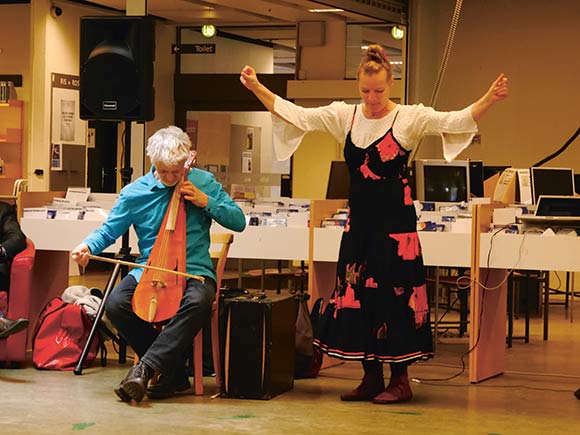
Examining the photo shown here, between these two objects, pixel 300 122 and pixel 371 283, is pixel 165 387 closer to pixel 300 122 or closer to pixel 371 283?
pixel 371 283

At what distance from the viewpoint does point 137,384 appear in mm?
5016

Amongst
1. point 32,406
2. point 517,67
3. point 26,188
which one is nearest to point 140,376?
point 32,406

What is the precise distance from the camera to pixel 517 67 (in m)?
12.6

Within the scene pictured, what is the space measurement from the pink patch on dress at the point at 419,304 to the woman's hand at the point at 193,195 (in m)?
1.01

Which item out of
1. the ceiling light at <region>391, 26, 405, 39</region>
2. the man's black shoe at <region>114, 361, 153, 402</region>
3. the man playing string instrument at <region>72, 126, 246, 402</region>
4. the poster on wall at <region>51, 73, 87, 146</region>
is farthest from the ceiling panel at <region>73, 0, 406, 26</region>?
the man's black shoe at <region>114, 361, 153, 402</region>

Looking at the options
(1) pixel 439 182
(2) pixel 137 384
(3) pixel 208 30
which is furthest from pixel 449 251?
(3) pixel 208 30

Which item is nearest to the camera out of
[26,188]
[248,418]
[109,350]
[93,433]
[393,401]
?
[93,433]

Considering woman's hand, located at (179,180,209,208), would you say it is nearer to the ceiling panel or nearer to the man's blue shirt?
the man's blue shirt

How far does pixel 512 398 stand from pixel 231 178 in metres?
9.55

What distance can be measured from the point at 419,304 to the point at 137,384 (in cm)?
129

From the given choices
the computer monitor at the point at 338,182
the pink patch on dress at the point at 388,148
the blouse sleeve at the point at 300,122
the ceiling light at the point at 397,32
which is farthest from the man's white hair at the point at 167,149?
the ceiling light at the point at 397,32

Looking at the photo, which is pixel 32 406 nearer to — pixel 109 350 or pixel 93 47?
pixel 109 350

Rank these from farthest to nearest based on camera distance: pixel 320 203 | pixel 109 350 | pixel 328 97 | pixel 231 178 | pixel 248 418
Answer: pixel 231 178 → pixel 328 97 → pixel 109 350 → pixel 320 203 → pixel 248 418

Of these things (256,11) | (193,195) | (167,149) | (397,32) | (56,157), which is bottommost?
(193,195)
